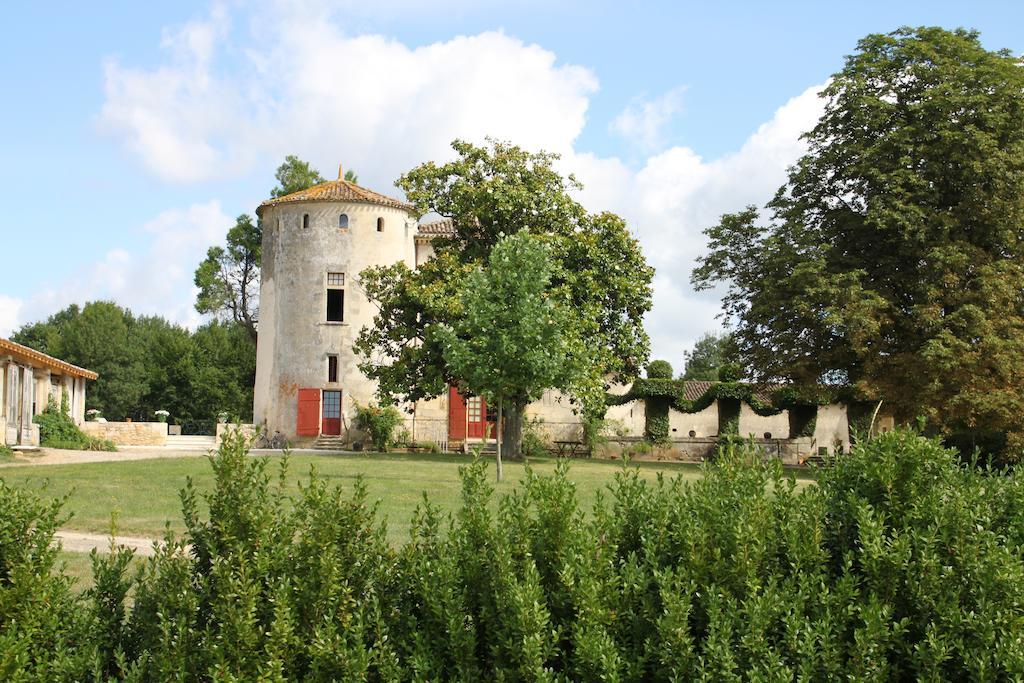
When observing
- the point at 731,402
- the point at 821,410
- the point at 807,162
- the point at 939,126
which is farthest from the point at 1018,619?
the point at 821,410

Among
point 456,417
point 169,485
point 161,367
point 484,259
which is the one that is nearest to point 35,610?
point 169,485

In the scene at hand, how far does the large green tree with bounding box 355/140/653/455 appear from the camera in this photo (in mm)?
31406

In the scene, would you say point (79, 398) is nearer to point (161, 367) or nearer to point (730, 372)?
point (161, 367)

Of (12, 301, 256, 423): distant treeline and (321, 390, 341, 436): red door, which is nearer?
(321, 390, 341, 436): red door

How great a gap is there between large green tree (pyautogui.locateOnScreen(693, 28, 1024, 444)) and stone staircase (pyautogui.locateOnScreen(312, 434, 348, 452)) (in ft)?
57.1

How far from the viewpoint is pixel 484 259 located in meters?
32.2

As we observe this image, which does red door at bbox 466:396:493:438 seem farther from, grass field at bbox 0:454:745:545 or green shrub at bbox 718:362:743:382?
grass field at bbox 0:454:745:545

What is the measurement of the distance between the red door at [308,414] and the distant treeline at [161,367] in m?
18.5

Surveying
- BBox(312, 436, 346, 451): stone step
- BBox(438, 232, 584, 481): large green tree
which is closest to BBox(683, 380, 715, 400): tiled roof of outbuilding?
BBox(312, 436, 346, 451): stone step

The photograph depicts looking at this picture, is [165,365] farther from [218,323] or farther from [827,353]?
[827,353]

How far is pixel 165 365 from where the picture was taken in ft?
205

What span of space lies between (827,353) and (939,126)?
26.1 ft

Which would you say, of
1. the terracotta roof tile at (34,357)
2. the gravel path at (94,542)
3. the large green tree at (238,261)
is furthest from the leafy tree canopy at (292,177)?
the gravel path at (94,542)

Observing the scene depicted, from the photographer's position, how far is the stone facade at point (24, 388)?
2969 centimetres
